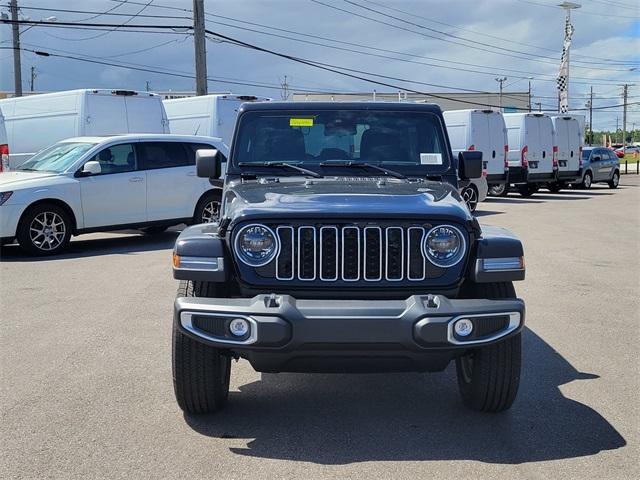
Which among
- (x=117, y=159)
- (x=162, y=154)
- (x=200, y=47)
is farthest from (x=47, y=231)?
(x=200, y=47)

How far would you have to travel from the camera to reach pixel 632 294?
875cm

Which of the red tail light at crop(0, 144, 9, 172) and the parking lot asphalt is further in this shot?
the red tail light at crop(0, 144, 9, 172)

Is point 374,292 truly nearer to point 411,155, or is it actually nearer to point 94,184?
point 411,155

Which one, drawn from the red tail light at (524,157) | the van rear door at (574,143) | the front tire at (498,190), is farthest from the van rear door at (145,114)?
the van rear door at (574,143)

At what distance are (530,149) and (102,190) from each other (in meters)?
17.2

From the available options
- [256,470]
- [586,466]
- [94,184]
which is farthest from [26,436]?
[94,184]

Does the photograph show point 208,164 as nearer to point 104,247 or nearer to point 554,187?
point 104,247

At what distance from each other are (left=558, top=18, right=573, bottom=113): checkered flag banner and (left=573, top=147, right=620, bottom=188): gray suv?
933 centimetres

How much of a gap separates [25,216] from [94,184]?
3.97 ft

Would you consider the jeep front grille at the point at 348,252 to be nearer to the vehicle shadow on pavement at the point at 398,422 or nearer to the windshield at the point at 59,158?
the vehicle shadow on pavement at the point at 398,422

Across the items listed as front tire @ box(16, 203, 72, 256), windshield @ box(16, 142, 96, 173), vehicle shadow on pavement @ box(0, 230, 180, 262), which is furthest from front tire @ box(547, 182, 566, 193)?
front tire @ box(16, 203, 72, 256)

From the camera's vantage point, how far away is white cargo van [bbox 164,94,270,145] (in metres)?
17.6

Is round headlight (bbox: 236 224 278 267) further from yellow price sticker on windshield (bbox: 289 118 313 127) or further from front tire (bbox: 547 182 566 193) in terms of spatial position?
front tire (bbox: 547 182 566 193)

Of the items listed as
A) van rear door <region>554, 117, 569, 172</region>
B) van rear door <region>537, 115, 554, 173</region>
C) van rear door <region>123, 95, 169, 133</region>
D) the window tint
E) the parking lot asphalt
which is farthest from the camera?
van rear door <region>554, 117, 569, 172</region>
